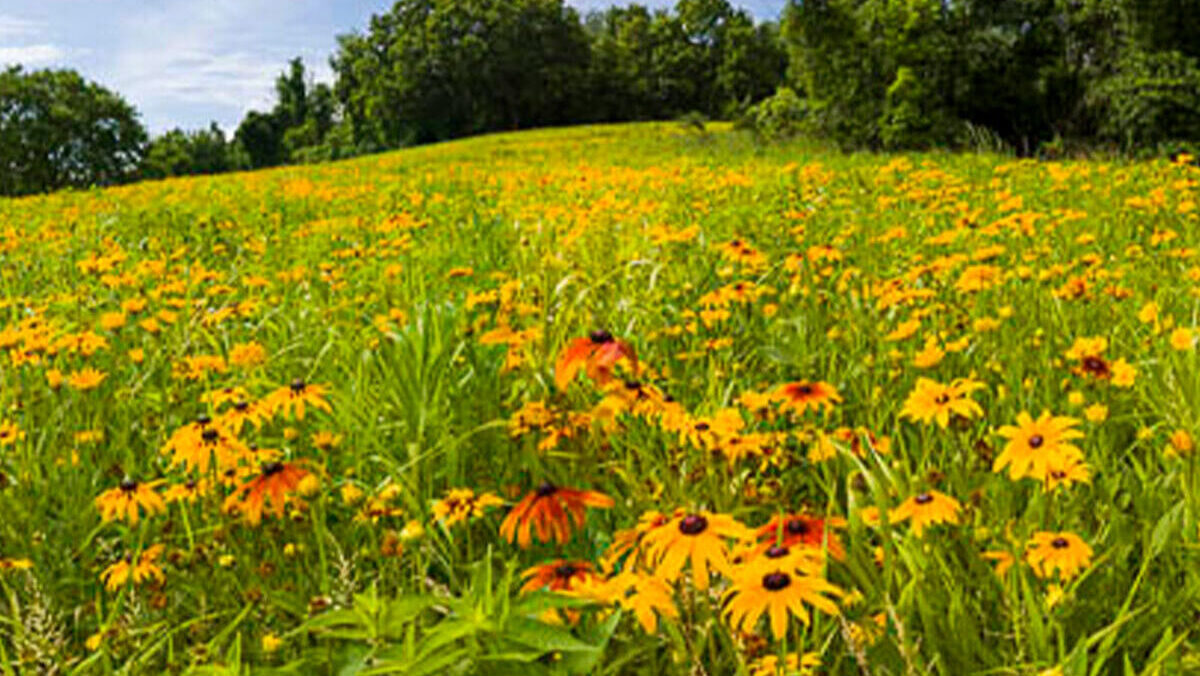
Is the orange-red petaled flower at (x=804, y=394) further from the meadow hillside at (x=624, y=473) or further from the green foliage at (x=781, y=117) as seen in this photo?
the green foliage at (x=781, y=117)

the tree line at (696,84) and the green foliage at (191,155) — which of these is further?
the green foliage at (191,155)

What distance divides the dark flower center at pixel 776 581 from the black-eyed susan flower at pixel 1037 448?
50 centimetres

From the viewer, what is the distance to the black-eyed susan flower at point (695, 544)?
3.26 feet

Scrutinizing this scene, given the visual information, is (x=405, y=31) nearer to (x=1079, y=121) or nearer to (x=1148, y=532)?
(x=1079, y=121)

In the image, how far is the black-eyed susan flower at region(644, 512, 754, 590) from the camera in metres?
0.99

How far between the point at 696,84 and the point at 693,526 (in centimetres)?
5770

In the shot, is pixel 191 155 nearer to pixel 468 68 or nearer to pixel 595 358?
pixel 468 68

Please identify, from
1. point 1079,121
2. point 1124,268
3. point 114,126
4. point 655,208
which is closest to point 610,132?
point 1079,121

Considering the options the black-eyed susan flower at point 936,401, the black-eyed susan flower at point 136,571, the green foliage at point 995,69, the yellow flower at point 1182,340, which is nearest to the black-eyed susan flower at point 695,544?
the black-eyed susan flower at point 936,401

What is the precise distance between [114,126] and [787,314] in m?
64.3

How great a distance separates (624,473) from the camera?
59.0 inches

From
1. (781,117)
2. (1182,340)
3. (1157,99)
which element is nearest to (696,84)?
(781,117)

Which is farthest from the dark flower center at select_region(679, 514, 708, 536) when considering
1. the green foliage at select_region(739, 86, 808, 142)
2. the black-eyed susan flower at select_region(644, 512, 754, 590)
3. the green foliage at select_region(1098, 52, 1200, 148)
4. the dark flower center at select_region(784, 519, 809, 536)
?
the green foliage at select_region(739, 86, 808, 142)

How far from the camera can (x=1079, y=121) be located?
1805 centimetres
